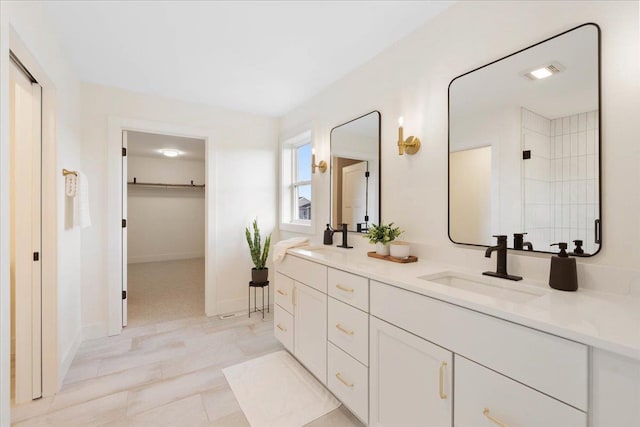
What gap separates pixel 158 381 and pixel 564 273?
2.51 metres

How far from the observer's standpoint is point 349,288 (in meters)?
1.61

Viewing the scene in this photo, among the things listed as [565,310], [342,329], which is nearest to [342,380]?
[342,329]

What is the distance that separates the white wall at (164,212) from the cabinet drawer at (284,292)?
5.40m

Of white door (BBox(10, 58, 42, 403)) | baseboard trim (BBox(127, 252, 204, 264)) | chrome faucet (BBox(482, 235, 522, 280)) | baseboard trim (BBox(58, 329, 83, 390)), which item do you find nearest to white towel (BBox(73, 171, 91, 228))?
white door (BBox(10, 58, 42, 403))

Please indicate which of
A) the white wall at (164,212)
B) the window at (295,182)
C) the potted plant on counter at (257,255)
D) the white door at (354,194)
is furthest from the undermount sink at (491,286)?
the white wall at (164,212)

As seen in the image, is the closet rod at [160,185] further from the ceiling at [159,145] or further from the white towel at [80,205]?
the white towel at [80,205]

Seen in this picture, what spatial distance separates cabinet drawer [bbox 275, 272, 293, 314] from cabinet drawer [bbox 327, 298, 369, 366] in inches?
21.6

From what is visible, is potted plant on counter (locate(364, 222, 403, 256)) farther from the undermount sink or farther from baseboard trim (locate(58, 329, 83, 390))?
baseboard trim (locate(58, 329, 83, 390))

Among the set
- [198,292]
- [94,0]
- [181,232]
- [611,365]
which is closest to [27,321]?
[94,0]

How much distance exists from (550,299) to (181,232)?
287 inches

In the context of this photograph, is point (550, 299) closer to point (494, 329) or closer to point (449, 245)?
point (494, 329)

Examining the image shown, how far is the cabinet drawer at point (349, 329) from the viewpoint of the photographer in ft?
4.94

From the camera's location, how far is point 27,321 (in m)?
1.81

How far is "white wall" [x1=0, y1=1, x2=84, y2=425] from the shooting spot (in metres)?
1.15
